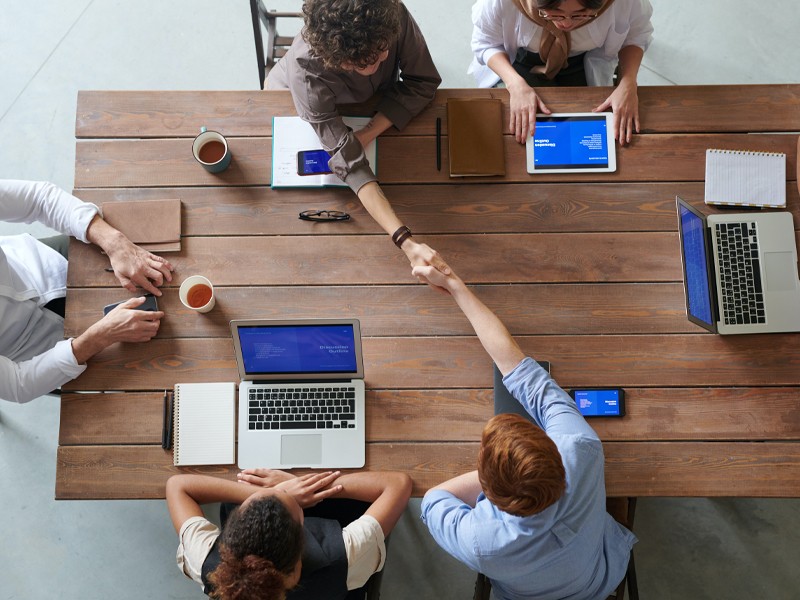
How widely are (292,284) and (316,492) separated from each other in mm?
591

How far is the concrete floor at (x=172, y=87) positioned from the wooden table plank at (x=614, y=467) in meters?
0.79

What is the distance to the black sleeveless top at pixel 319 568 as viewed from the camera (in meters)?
1.65

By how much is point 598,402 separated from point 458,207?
69cm

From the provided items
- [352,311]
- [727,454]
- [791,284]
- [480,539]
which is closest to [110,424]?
[352,311]

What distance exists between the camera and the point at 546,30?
2123 millimetres

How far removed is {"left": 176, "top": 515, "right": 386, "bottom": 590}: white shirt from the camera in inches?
66.3

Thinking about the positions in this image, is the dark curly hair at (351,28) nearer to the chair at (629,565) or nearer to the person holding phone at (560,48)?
the person holding phone at (560,48)

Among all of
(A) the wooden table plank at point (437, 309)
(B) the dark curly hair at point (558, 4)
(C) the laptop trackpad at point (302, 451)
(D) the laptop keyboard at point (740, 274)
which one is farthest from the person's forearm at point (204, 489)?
(B) the dark curly hair at point (558, 4)

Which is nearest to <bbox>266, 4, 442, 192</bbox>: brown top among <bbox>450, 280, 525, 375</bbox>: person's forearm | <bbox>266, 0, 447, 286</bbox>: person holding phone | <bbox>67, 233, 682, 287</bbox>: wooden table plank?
<bbox>266, 0, 447, 286</bbox>: person holding phone

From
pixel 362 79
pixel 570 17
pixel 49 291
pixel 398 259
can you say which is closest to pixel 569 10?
pixel 570 17

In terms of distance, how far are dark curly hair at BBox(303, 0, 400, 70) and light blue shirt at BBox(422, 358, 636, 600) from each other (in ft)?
2.91

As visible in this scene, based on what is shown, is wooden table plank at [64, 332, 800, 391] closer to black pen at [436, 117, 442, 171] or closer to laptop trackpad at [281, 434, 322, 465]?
laptop trackpad at [281, 434, 322, 465]

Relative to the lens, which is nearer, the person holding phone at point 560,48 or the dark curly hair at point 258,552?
the dark curly hair at point 258,552

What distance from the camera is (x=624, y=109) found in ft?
6.63
